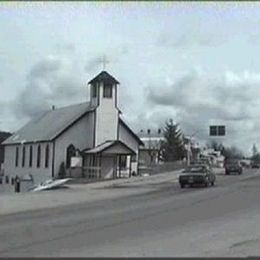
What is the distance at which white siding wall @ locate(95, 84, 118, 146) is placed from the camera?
66125mm

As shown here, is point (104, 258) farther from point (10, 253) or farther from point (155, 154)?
point (155, 154)

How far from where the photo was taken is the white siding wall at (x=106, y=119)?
217ft

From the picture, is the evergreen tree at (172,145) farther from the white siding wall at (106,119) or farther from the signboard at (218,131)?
the white siding wall at (106,119)

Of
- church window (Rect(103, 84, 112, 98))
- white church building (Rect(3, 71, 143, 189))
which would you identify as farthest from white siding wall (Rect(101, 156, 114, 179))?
church window (Rect(103, 84, 112, 98))

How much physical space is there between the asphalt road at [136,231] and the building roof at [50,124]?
4100 centimetres

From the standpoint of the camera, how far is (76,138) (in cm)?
6731

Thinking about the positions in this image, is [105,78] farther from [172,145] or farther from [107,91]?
[172,145]

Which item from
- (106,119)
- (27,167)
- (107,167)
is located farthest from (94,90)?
(27,167)

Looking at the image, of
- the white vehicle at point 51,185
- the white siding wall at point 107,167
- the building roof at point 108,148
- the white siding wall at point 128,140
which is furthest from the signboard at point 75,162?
the white siding wall at point 128,140

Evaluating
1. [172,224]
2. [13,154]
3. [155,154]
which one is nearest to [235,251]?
[172,224]

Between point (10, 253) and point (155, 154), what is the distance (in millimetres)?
113064

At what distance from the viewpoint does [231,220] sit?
2050 cm

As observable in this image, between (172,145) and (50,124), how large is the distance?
5199 cm

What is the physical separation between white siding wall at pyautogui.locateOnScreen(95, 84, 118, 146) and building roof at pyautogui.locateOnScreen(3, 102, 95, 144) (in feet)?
3.82
